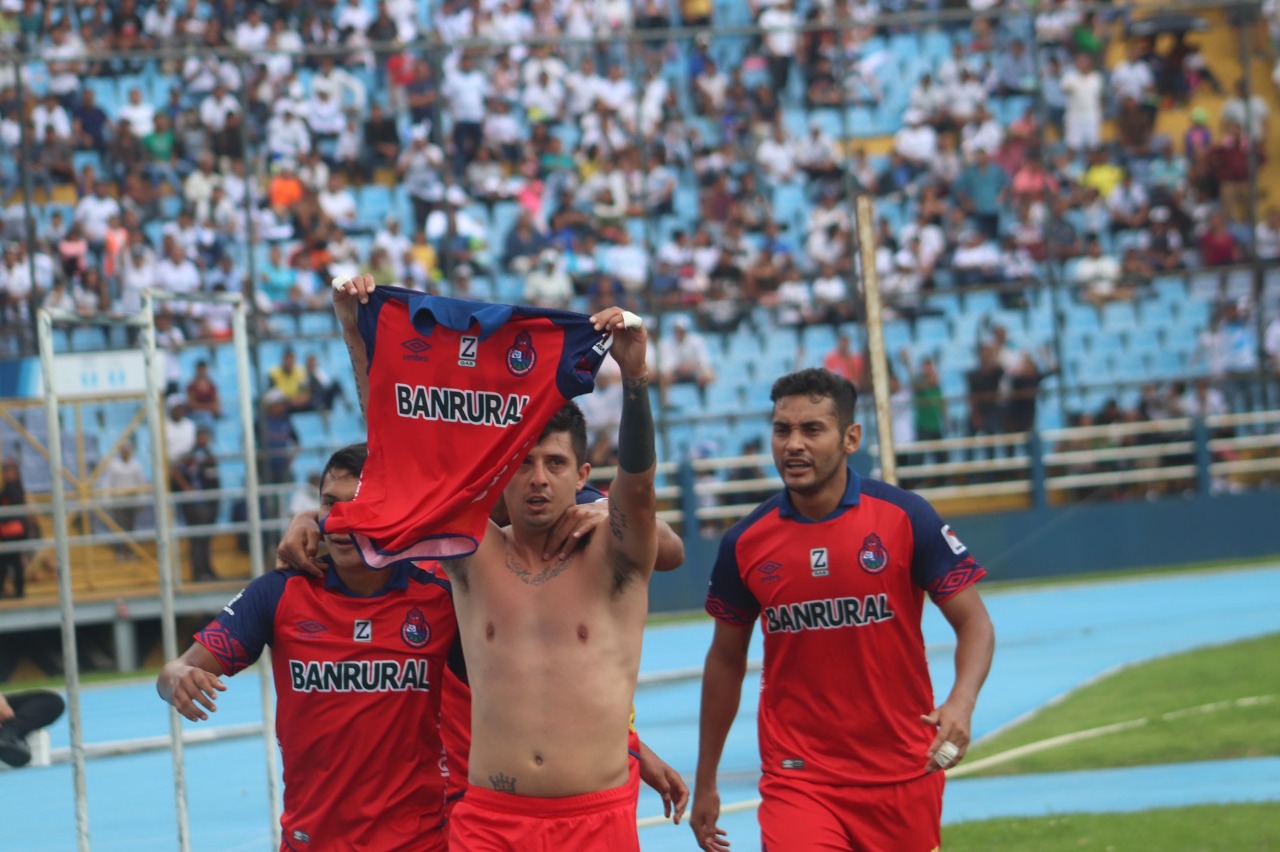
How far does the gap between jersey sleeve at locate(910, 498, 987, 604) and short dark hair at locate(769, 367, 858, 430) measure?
402mm

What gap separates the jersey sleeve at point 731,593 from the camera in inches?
246

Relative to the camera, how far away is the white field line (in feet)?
34.0

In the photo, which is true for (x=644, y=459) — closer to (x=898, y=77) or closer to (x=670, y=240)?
(x=670, y=240)

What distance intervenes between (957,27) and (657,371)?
7.95 m

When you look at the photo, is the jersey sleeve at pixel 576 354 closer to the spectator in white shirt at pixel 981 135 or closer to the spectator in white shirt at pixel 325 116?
the spectator in white shirt at pixel 325 116

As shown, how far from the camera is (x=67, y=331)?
21109 mm

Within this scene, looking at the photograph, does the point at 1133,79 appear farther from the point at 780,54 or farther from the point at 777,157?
the point at 777,157

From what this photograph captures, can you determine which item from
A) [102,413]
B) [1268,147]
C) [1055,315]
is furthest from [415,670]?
[1268,147]

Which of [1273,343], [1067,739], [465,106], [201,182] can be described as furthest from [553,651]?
[1273,343]

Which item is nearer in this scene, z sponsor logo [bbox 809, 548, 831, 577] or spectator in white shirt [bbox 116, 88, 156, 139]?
z sponsor logo [bbox 809, 548, 831, 577]

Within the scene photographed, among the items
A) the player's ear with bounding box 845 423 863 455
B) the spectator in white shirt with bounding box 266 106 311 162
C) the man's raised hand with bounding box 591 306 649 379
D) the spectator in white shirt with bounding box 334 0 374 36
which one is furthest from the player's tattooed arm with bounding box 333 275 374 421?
the spectator in white shirt with bounding box 334 0 374 36

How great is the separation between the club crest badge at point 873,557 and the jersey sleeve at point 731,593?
1.37 feet

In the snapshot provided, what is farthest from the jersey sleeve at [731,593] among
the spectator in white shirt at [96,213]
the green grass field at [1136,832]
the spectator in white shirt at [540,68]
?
the spectator in white shirt at [540,68]

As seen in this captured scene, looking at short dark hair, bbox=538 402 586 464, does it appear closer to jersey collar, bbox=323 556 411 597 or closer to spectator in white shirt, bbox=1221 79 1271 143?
jersey collar, bbox=323 556 411 597
